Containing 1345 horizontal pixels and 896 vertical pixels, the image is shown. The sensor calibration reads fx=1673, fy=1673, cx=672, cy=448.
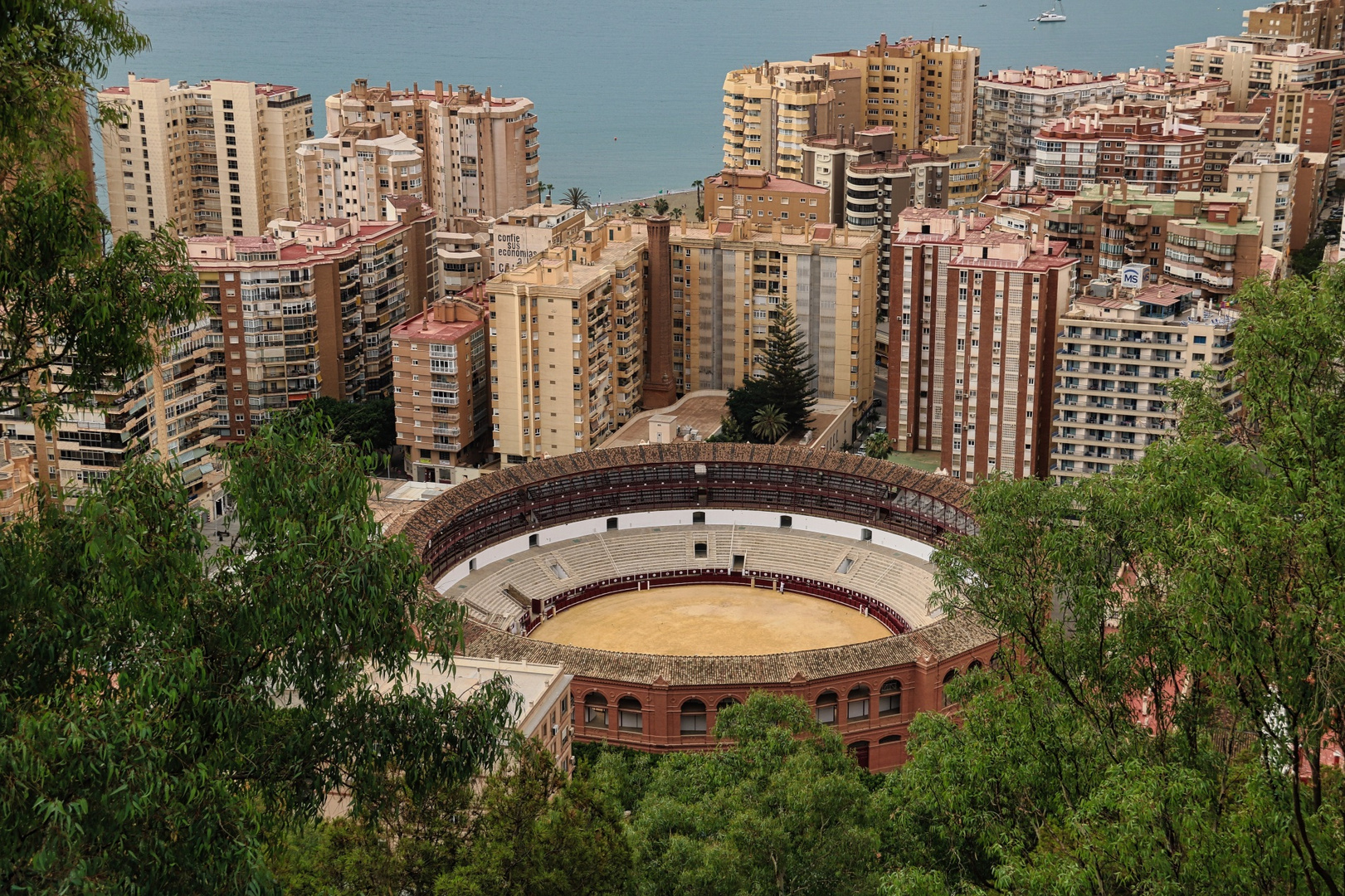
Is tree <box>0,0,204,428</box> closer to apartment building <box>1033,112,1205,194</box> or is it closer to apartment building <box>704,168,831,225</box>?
apartment building <box>704,168,831,225</box>

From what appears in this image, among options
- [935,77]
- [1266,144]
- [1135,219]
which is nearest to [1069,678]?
[1135,219]

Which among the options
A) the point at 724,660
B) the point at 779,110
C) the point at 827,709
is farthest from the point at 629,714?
the point at 779,110

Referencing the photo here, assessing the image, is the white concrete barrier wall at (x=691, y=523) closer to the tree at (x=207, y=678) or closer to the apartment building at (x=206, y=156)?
the tree at (x=207, y=678)

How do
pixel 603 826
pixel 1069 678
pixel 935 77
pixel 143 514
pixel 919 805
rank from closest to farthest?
pixel 143 514 → pixel 1069 678 → pixel 603 826 → pixel 919 805 → pixel 935 77

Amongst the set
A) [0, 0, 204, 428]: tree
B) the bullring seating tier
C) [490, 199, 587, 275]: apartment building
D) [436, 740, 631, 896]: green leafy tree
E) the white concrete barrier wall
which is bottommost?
the bullring seating tier

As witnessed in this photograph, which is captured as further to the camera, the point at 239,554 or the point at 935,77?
the point at 935,77

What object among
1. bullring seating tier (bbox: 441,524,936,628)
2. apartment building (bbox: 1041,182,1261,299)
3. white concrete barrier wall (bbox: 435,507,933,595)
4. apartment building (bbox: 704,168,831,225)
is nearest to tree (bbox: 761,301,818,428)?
white concrete barrier wall (bbox: 435,507,933,595)

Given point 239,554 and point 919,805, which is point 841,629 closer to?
point 919,805
